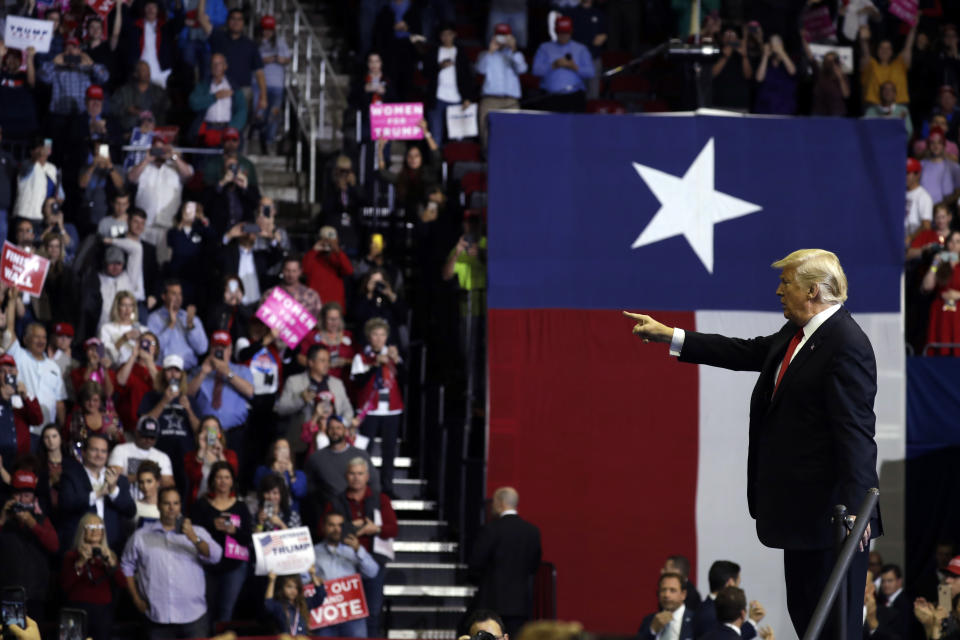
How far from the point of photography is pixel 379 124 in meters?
15.1

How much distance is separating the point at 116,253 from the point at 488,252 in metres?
3.04

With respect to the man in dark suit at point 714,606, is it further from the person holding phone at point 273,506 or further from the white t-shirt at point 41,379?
the white t-shirt at point 41,379

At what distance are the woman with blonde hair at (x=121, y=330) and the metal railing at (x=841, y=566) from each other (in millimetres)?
8186

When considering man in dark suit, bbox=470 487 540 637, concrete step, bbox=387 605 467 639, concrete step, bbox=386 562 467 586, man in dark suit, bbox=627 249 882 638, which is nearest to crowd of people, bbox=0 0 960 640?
concrete step, bbox=387 605 467 639

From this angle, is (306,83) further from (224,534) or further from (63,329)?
(224,534)

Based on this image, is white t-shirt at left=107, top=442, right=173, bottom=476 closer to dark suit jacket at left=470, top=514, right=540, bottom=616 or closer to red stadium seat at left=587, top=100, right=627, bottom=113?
dark suit jacket at left=470, top=514, right=540, bottom=616

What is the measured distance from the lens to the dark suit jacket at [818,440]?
5371mm

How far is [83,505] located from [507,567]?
9.70ft

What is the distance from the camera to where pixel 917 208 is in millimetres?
A: 15031

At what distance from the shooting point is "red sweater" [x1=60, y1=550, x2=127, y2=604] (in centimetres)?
1080

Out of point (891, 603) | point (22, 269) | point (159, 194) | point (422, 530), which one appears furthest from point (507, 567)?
point (159, 194)

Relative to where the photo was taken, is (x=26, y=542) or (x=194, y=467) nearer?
(x=26, y=542)

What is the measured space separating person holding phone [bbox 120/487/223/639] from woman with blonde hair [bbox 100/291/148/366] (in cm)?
182

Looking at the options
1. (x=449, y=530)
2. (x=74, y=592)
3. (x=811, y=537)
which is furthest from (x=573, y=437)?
(x=811, y=537)
